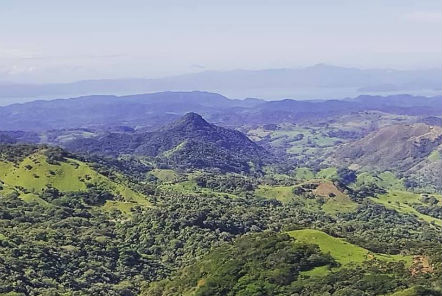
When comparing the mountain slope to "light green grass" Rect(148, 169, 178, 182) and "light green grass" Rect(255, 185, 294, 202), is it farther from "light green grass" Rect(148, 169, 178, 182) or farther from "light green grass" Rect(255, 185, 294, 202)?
"light green grass" Rect(148, 169, 178, 182)

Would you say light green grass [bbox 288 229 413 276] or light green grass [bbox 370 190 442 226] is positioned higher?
light green grass [bbox 288 229 413 276]

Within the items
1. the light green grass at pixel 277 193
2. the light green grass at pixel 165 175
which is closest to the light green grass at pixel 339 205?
the light green grass at pixel 277 193

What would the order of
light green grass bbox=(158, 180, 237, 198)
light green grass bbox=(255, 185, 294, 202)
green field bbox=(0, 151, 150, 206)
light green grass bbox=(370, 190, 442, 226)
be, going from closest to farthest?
1. green field bbox=(0, 151, 150, 206)
2. light green grass bbox=(158, 180, 237, 198)
3. light green grass bbox=(370, 190, 442, 226)
4. light green grass bbox=(255, 185, 294, 202)

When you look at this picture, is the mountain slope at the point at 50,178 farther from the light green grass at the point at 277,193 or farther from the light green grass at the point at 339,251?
the light green grass at the point at 339,251

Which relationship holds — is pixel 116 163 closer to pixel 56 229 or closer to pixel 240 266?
pixel 56 229

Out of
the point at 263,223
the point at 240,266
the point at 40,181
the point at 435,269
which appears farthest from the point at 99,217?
the point at 435,269

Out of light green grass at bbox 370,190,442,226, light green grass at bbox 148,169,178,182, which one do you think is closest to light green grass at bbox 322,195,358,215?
light green grass at bbox 370,190,442,226
